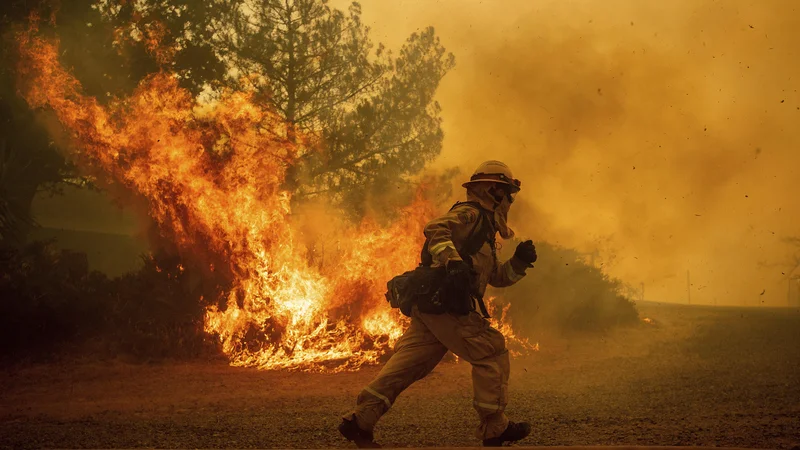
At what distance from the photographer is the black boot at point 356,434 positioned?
4691 mm

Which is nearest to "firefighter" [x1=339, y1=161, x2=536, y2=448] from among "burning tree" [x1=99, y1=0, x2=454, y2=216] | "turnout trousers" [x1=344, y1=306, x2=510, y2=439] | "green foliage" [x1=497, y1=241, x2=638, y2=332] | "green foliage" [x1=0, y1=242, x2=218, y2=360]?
"turnout trousers" [x1=344, y1=306, x2=510, y2=439]

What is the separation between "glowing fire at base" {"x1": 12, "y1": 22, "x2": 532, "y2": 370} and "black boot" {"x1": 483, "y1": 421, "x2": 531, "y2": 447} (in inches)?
213

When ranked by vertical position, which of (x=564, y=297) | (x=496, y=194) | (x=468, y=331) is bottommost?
(x=468, y=331)

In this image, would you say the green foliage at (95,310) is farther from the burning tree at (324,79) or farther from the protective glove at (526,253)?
the protective glove at (526,253)


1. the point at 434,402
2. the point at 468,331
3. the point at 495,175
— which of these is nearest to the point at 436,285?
the point at 468,331

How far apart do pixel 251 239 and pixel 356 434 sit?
21.2ft

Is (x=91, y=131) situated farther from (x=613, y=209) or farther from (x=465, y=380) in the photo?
(x=613, y=209)

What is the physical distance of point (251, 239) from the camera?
10.7 meters

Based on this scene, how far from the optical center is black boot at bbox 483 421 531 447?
184 inches

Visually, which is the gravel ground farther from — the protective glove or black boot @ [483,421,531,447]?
the protective glove

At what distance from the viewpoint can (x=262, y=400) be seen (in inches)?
294

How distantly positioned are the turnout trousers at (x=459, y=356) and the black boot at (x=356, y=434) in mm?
35

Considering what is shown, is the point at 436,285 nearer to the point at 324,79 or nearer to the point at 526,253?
the point at 526,253

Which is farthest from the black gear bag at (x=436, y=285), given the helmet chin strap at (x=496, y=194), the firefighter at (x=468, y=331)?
the helmet chin strap at (x=496, y=194)
